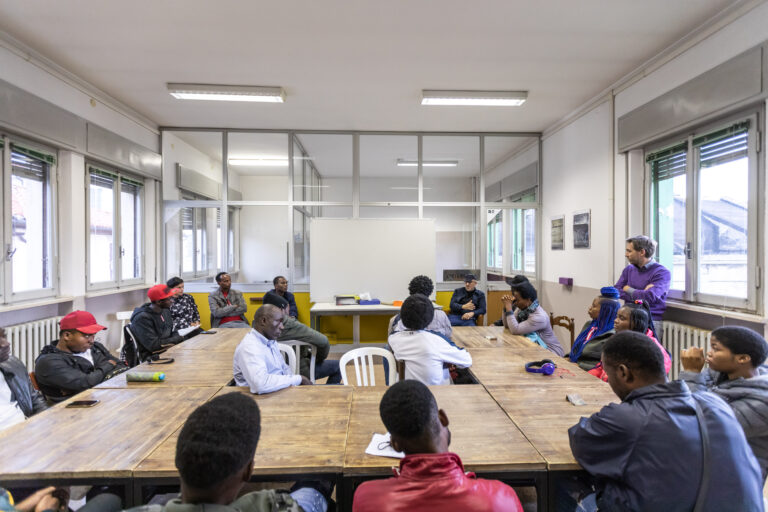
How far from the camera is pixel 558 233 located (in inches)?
228

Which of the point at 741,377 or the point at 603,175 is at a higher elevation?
the point at 603,175

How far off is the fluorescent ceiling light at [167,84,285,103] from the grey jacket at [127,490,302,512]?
432 centimetres

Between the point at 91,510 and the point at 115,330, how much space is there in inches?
170

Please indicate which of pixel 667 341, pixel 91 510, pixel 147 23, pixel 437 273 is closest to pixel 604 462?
pixel 91 510

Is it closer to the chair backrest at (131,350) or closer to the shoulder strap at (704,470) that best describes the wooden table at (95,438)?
the chair backrest at (131,350)

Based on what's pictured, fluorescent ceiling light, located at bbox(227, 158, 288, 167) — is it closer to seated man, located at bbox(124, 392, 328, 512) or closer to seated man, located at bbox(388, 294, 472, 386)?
seated man, located at bbox(388, 294, 472, 386)

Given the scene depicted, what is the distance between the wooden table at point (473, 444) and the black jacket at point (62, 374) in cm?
169

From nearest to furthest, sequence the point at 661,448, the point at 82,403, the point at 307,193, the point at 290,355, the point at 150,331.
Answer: the point at 661,448
the point at 82,403
the point at 290,355
the point at 150,331
the point at 307,193

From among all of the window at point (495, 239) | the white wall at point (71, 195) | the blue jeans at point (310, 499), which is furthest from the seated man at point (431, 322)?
the white wall at point (71, 195)

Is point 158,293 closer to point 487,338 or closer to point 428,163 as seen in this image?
point 487,338

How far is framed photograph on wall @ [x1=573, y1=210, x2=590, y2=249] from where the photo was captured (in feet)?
16.4

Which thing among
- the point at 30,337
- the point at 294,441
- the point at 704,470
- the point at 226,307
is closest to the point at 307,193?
the point at 226,307

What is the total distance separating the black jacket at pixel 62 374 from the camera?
2.35 meters

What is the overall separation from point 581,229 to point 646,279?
167 cm
